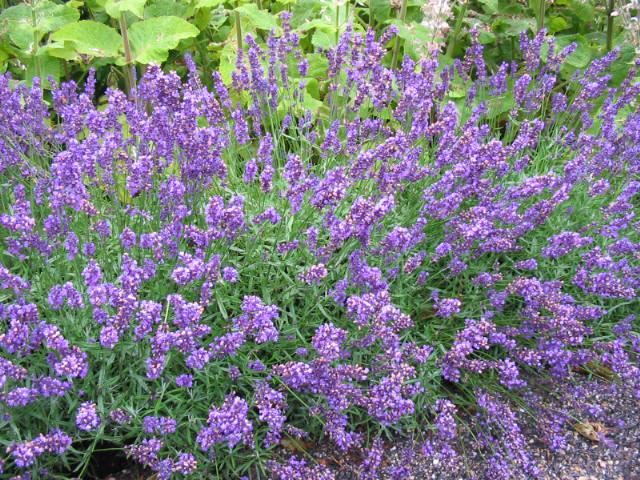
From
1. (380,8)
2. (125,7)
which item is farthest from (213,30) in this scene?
(125,7)

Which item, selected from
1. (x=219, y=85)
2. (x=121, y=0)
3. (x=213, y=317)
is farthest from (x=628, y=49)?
(x=213, y=317)

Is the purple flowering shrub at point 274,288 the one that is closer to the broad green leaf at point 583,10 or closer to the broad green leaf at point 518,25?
Answer: the broad green leaf at point 518,25

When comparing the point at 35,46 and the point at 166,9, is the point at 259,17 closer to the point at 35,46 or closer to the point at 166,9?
the point at 166,9

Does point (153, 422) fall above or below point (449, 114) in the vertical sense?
below

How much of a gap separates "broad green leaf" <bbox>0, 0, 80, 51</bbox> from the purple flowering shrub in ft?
2.88

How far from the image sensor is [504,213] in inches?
104

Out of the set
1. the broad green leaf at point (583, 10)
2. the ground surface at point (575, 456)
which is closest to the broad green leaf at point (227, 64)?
the ground surface at point (575, 456)

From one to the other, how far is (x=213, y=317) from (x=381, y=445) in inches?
28.9

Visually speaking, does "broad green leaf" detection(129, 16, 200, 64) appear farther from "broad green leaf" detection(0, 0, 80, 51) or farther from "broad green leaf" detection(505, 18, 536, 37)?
"broad green leaf" detection(505, 18, 536, 37)

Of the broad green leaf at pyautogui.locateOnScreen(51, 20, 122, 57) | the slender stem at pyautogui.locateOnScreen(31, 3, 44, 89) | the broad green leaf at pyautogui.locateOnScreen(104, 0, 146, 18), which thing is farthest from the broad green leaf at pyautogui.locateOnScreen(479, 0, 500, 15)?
the slender stem at pyautogui.locateOnScreen(31, 3, 44, 89)

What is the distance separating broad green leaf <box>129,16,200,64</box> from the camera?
3.83 metres

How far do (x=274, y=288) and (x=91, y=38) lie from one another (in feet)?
7.02

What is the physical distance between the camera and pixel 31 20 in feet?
13.0

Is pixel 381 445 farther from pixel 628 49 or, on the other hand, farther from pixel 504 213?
pixel 628 49
